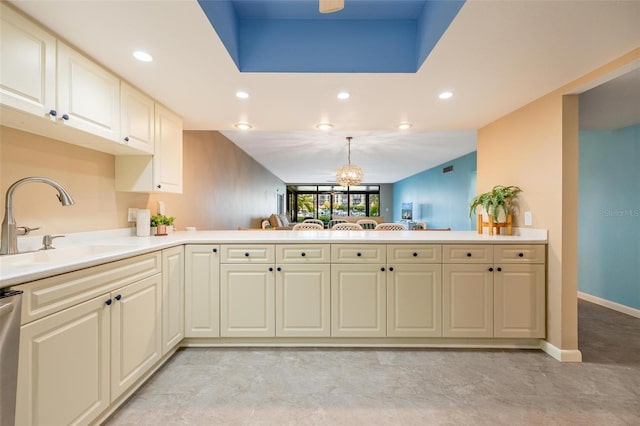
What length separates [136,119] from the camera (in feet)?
7.24

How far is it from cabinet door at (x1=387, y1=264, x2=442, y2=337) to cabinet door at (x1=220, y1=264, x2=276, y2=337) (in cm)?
99

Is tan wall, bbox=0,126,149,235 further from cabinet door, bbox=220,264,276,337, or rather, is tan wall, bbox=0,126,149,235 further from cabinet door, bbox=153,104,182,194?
cabinet door, bbox=220,264,276,337

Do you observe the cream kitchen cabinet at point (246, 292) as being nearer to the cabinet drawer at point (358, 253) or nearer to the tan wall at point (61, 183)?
the cabinet drawer at point (358, 253)

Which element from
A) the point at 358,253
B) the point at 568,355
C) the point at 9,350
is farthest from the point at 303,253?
the point at 568,355

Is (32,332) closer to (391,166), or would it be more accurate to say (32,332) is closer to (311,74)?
(311,74)

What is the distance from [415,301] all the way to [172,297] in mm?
1914

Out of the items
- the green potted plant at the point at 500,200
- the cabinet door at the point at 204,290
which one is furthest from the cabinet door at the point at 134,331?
the green potted plant at the point at 500,200

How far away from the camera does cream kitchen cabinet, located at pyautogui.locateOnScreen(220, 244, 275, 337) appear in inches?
93.4

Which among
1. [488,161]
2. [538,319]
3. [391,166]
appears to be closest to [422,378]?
[538,319]

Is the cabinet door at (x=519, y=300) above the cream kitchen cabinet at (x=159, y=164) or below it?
below

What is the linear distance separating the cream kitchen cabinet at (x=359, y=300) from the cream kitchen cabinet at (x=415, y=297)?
65 mm

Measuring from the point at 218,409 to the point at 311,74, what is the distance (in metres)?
2.19

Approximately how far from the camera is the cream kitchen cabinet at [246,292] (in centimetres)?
237

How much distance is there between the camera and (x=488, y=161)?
10.3 ft
